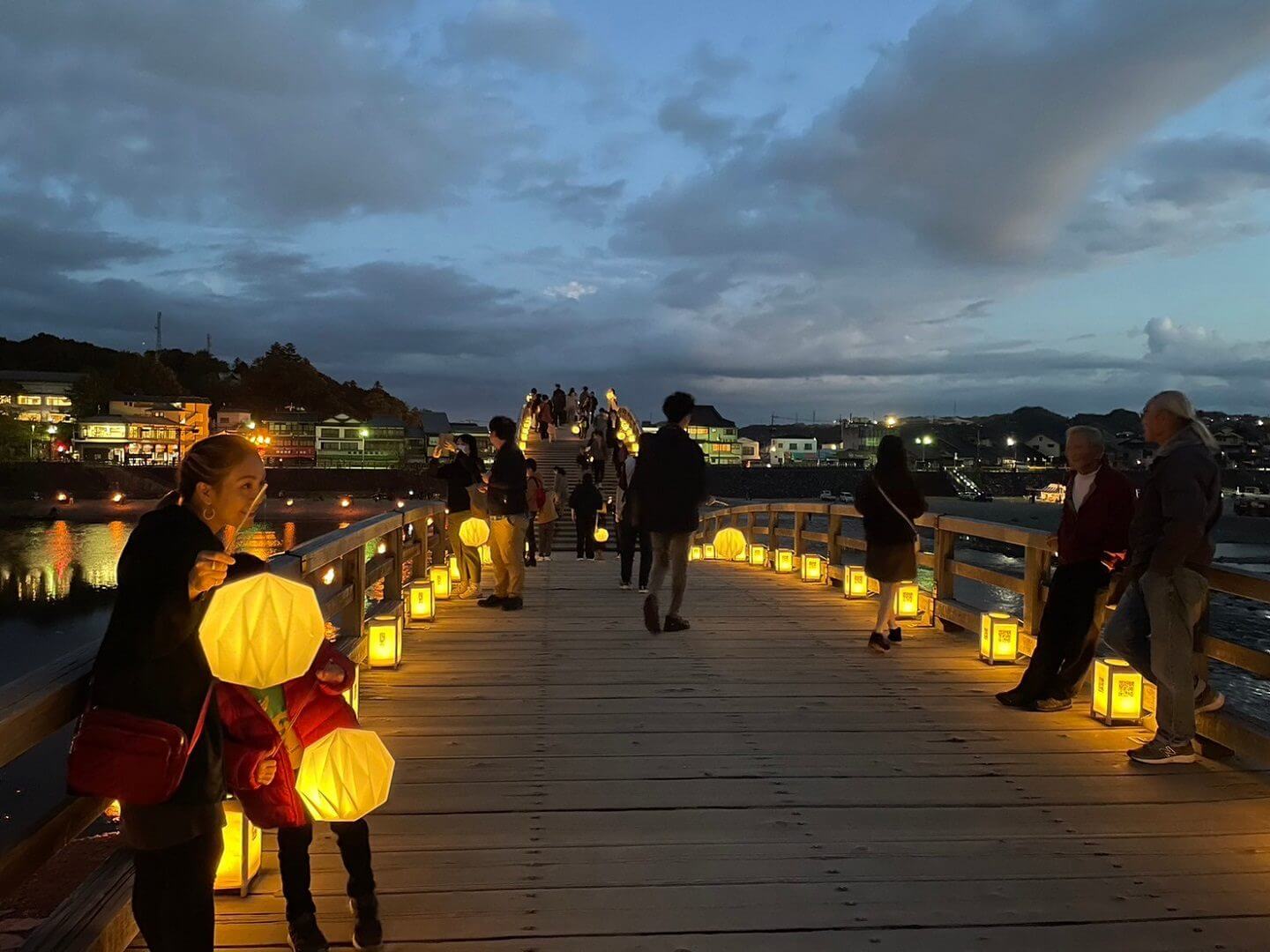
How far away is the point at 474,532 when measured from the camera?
8.52 m

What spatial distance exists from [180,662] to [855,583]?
800 cm

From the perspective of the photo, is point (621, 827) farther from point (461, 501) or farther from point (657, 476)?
point (461, 501)

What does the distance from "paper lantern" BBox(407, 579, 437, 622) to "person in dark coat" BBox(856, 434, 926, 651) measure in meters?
3.60

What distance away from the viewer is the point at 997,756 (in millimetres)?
4297

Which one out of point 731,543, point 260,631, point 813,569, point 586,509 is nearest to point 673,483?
point 813,569

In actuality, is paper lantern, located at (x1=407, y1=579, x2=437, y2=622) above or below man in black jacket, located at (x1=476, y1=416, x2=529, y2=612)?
below

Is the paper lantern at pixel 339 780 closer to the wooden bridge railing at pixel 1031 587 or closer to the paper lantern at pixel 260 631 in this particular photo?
the paper lantern at pixel 260 631

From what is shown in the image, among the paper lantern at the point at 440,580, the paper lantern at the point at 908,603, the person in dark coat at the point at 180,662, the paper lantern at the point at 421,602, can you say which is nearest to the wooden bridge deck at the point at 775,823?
the person in dark coat at the point at 180,662

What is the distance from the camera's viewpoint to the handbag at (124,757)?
184 centimetres

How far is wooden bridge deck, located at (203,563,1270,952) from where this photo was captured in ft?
8.87

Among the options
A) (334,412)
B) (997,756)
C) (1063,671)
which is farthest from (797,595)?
(334,412)

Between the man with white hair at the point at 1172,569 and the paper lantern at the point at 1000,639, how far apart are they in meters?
1.90

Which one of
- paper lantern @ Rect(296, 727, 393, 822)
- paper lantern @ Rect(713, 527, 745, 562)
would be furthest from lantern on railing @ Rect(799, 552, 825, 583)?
paper lantern @ Rect(296, 727, 393, 822)

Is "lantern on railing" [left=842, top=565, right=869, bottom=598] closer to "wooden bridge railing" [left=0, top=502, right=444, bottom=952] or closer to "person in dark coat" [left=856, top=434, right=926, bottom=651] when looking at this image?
"person in dark coat" [left=856, top=434, right=926, bottom=651]
